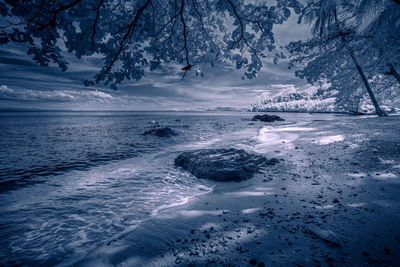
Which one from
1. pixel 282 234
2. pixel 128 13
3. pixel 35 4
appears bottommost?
pixel 282 234

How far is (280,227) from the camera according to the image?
2.48 m

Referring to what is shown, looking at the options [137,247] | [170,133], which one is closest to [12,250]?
[137,247]

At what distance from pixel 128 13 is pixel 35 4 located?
156cm

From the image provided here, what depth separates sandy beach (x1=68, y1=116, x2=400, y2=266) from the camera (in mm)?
1945

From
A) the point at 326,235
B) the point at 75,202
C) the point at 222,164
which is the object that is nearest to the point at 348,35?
the point at 222,164

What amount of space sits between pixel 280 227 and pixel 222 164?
3083 mm

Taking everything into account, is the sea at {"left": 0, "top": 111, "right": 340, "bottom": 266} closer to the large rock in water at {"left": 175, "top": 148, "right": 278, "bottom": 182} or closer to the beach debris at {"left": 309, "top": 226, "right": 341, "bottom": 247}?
the large rock in water at {"left": 175, "top": 148, "right": 278, "bottom": 182}

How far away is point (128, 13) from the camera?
3680 mm

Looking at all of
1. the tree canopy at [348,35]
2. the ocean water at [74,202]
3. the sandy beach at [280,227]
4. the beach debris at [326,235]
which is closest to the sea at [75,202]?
the ocean water at [74,202]

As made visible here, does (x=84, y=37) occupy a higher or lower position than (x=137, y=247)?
higher

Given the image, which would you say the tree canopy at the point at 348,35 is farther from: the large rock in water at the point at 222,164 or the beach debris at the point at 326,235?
the beach debris at the point at 326,235

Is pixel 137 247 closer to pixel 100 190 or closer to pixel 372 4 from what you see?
pixel 100 190

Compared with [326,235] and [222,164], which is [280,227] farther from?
[222,164]

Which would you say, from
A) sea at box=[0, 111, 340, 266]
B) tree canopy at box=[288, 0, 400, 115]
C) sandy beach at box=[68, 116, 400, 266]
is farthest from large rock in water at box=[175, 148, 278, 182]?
tree canopy at box=[288, 0, 400, 115]
